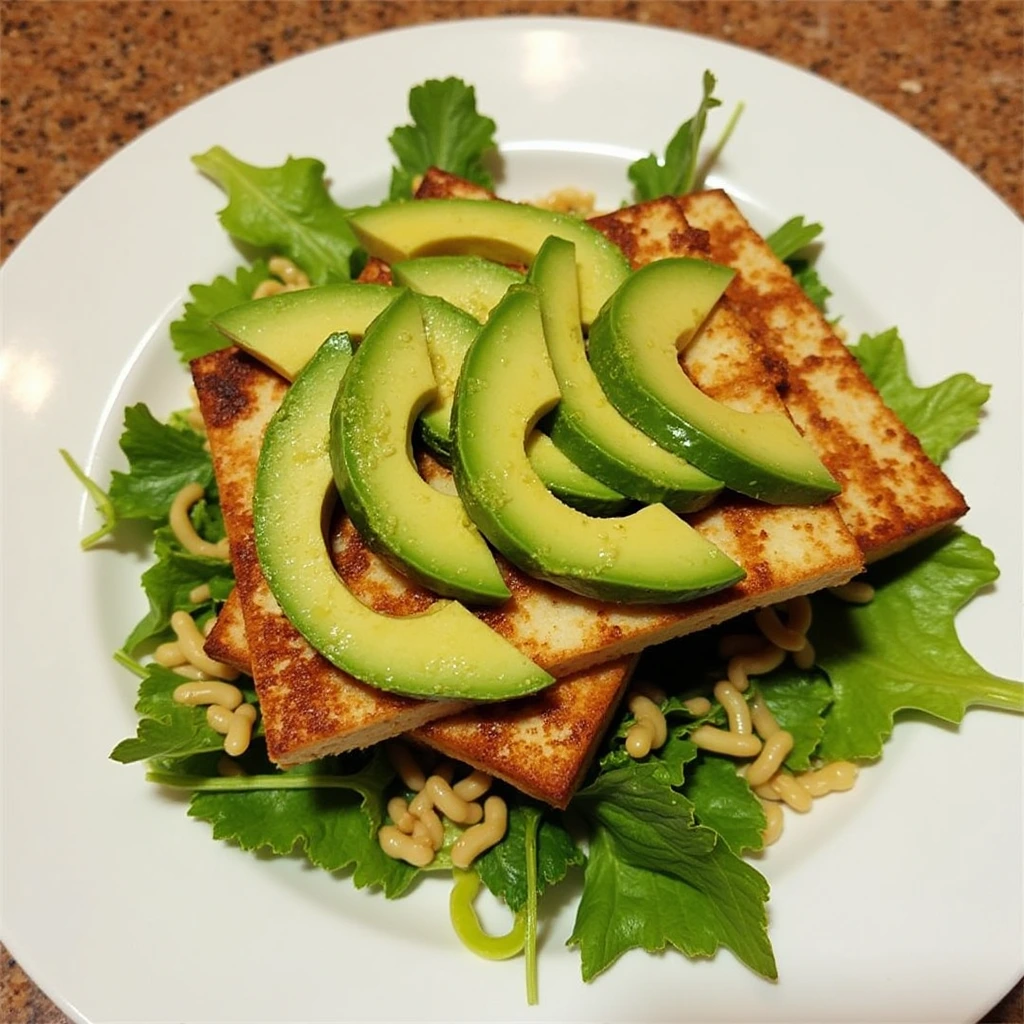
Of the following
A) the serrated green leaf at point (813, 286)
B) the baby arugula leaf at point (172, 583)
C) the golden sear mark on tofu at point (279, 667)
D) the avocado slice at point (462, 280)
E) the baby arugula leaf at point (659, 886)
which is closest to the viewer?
the golden sear mark on tofu at point (279, 667)

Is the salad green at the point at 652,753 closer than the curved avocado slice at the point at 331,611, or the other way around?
the curved avocado slice at the point at 331,611

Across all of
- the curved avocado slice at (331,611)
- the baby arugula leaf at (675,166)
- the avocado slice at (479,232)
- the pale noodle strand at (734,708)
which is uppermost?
→ the baby arugula leaf at (675,166)

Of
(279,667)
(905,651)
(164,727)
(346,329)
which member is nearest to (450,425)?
(346,329)

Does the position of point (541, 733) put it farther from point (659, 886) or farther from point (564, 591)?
point (659, 886)

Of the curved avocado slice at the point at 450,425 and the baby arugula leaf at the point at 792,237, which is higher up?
the baby arugula leaf at the point at 792,237

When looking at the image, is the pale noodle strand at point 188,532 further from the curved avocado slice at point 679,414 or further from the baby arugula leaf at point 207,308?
the curved avocado slice at point 679,414

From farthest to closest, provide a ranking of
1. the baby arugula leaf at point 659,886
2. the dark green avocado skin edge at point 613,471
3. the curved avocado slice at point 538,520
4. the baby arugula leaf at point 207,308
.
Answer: the baby arugula leaf at point 207,308, the baby arugula leaf at point 659,886, the dark green avocado skin edge at point 613,471, the curved avocado slice at point 538,520

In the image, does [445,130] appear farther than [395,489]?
Yes

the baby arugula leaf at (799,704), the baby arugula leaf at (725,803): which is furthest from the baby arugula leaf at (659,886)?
the baby arugula leaf at (799,704)
